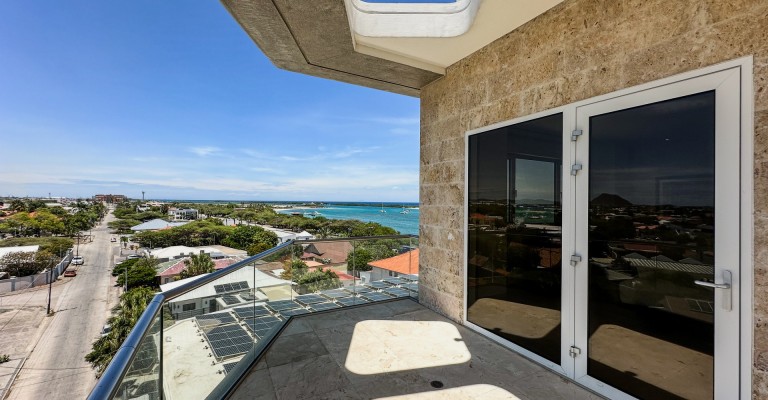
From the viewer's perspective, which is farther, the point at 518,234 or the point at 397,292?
the point at 397,292

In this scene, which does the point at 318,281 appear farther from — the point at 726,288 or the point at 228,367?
the point at 726,288

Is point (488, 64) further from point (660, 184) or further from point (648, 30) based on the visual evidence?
point (660, 184)

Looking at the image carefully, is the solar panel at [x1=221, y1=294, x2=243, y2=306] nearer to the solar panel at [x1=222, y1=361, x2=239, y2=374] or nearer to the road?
the solar panel at [x1=222, y1=361, x2=239, y2=374]

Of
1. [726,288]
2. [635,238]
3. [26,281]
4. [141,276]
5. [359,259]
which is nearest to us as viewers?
[726,288]

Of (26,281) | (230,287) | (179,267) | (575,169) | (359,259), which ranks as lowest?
(26,281)

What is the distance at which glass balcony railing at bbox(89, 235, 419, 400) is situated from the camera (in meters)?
1.29

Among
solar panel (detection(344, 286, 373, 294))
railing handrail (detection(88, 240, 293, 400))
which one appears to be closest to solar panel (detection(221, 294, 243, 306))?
railing handrail (detection(88, 240, 293, 400))

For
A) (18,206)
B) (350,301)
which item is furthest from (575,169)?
(18,206)

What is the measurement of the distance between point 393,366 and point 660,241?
7.16ft

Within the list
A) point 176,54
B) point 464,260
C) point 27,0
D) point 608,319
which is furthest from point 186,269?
point 608,319

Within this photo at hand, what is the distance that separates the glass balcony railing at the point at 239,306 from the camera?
4.23 ft

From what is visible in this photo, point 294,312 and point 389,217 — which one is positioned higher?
point 294,312

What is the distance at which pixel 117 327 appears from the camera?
1733cm

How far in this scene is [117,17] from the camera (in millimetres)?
20578
